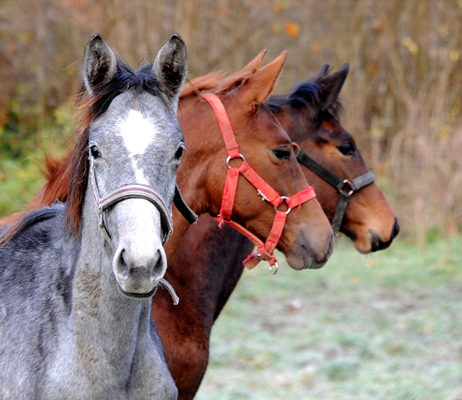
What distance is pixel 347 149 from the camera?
4129 millimetres

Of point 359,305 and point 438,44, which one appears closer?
point 359,305

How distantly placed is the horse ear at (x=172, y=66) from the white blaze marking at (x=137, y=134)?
11.1 inches

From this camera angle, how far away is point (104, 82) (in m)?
2.31

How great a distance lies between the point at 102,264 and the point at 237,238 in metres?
1.55

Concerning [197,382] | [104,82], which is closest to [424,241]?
[197,382]

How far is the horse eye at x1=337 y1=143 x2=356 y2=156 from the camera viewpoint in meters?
4.10

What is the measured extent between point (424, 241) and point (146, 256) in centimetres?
870

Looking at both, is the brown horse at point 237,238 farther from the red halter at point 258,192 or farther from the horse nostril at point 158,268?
the horse nostril at point 158,268

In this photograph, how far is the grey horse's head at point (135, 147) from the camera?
6.26 ft

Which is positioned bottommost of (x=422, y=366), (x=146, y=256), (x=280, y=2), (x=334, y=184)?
(x=422, y=366)

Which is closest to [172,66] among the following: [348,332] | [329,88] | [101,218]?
[101,218]

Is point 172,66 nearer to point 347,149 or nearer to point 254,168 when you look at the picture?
point 254,168

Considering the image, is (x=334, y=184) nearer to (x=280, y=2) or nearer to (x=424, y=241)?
(x=424, y=241)

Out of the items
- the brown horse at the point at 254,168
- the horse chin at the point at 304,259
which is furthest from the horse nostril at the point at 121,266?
the horse chin at the point at 304,259
